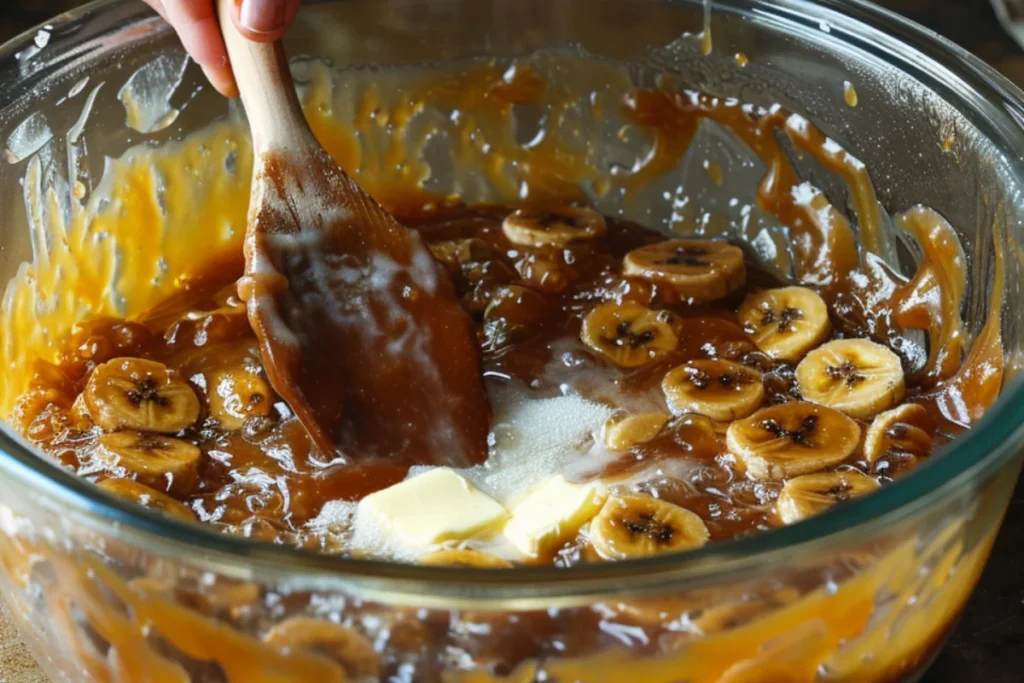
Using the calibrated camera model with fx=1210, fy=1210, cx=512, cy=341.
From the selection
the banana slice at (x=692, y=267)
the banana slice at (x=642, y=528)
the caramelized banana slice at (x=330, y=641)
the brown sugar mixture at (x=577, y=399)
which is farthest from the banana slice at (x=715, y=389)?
the caramelized banana slice at (x=330, y=641)

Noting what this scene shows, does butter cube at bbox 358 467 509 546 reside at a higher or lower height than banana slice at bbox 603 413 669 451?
higher

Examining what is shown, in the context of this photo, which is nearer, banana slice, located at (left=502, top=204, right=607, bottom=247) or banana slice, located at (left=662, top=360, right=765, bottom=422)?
banana slice, located at (left=662, top=360, right=765, bottom=422)

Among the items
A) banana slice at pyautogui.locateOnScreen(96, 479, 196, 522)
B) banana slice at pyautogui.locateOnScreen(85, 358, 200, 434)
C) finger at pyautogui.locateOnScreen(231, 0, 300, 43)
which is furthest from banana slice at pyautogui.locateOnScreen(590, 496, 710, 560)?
finger at pyautogui.locateOnScreen(231, 0, 300, 43)

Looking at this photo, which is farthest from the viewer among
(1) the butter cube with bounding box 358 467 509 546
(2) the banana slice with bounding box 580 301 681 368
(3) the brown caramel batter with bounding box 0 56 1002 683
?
(2) the banana slice with bounding box 580 301 681 368

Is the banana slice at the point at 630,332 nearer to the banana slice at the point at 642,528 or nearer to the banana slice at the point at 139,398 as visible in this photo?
the banana slice at the point at 642,528

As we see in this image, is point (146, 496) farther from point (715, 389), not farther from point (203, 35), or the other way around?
point (715, 389)

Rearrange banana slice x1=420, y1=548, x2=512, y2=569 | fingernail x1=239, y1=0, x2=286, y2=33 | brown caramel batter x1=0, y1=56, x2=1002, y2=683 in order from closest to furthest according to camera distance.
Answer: brown caramel batter x1=0, y1=56, x2=1002, y2=683 < banana slice x1=420, y1=548, x2=512, y2=569 < fingernail x1=239, y1=0, x2=286, y2=33

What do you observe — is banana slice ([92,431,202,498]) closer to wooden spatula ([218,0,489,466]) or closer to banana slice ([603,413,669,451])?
wooden spatula ([218,0,489,466])

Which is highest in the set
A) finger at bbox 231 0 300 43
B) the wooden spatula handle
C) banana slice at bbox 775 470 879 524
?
finger at bbox 231 0 300 43
